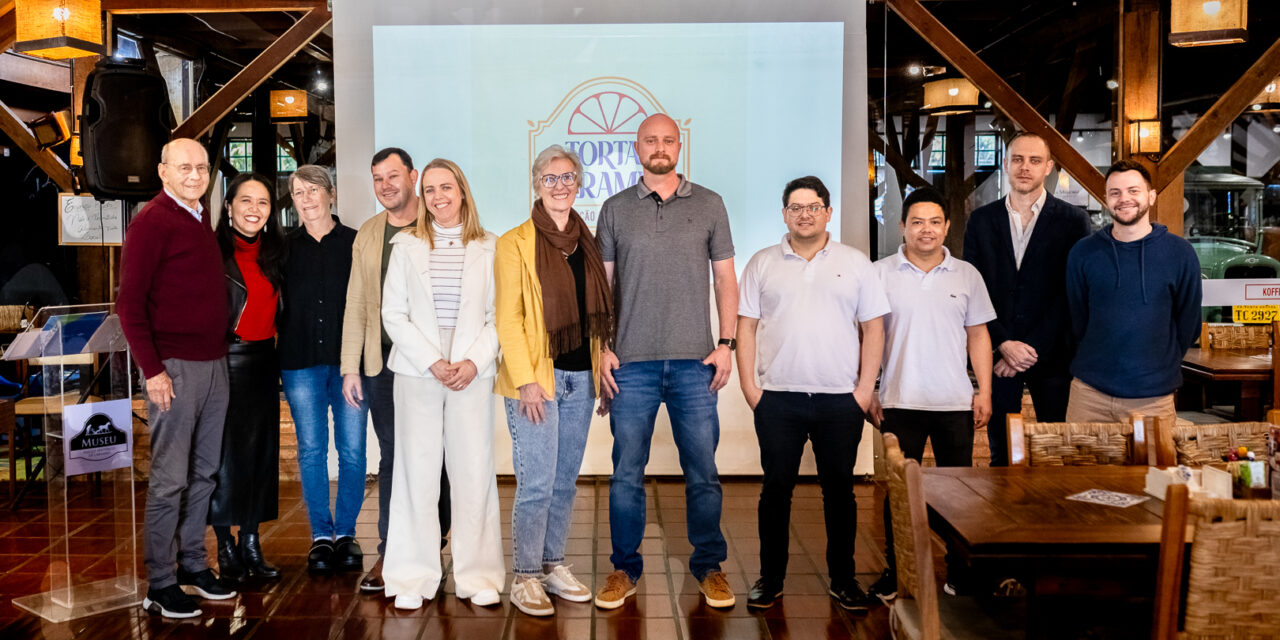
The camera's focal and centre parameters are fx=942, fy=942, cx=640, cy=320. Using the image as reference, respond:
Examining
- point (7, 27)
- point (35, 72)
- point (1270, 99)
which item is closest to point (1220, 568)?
point (1270, 99)

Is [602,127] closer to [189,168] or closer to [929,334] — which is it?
[189,168]

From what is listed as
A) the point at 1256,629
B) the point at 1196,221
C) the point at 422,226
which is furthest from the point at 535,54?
the point at 1196,221

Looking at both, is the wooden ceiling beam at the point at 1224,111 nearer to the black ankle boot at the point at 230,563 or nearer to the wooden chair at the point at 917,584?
the wooden chair at the point at 917,584

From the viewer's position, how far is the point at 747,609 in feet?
11.9

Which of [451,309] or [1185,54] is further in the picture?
[1185,54]

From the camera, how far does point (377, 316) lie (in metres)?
3.86

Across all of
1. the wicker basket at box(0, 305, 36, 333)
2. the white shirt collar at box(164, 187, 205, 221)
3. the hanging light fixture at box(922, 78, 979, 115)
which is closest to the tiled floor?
the white shirt collar at box(164, 187, 205, 221)

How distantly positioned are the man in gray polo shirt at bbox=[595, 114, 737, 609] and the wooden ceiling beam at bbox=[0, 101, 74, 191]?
Result: 4.44 meters

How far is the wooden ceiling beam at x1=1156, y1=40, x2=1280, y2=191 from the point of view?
18.5ft

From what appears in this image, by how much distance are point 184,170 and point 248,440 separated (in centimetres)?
114

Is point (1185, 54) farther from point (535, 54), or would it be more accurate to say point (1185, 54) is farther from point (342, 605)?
point (342, 605)

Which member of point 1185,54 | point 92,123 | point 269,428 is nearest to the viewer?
point 269,428

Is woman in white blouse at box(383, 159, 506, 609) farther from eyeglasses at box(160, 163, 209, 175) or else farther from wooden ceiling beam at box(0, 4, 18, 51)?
wooden ceiling beam at box(0, 4, 18, 51)

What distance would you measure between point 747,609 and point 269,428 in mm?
2128
